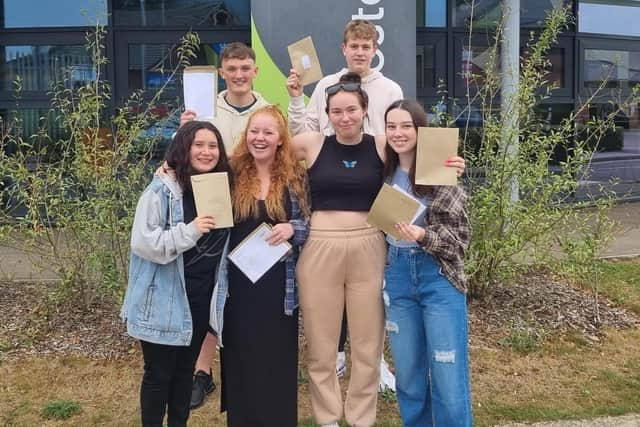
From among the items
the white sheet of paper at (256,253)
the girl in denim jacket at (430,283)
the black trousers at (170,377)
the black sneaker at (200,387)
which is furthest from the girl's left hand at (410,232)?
the black sneaker at (200,387)

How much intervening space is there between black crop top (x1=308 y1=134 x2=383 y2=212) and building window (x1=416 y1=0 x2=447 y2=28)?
21.7ft

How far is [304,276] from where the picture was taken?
3.05 meters

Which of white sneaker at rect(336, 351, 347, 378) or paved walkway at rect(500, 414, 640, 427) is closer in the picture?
paved walkway at rect(500, 414, 640, 427)

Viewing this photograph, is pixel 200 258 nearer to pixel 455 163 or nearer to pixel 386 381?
pixel 455 163

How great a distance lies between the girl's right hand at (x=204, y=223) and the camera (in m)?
2.74

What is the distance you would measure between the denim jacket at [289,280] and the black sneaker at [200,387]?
39.6 inches

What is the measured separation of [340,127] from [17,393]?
2.61 m

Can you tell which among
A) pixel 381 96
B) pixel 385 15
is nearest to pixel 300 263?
pixel 381 96

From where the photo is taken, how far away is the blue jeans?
2.84m

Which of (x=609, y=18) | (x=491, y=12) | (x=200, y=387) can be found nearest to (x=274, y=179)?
(x=200, y=387)

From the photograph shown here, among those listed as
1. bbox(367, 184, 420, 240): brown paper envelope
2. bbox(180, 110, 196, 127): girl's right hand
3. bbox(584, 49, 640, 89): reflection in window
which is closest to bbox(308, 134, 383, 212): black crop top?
bbox(367, 184, 420, 240): brown paper envelope

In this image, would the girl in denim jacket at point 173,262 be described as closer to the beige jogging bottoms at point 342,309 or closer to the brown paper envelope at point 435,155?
the beige jogging bottoms at point 342,309

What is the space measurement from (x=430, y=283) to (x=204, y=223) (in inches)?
38.7

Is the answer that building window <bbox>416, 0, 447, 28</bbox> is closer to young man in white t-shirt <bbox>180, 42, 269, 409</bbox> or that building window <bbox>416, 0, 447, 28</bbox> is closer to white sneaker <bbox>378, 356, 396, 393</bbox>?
young man in white t-shirt <bbox>180, 42, 269, 409</bbox>
